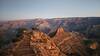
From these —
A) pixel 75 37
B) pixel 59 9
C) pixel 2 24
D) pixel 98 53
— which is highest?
pixel 59 9

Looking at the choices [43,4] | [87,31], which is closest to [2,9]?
[43,4]

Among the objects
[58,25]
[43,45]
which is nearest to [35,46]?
[43,45]

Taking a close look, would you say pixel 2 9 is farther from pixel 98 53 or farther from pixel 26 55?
pixel 98 53

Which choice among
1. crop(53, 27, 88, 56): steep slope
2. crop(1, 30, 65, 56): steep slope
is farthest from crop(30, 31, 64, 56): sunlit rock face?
crop(53, 27, 88, 56): steep slope

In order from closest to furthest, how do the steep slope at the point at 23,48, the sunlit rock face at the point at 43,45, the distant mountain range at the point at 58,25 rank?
1. the steep slope at the point at 23,48
2. the sunlit rock face at the point at 43,45
3. the distant mountain range at the point at 58,25

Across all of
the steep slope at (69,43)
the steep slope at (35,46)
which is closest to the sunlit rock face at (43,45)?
the steep slope at (35,46)

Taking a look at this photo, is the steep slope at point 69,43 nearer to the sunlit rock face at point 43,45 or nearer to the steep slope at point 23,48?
the sunlit rock face at point 43,45

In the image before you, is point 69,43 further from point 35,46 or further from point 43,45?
point 35,46

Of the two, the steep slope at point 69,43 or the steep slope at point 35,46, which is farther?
the steep slope at point 69,43

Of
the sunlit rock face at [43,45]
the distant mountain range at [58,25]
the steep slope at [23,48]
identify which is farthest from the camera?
the distant mountain range at [58,25]
